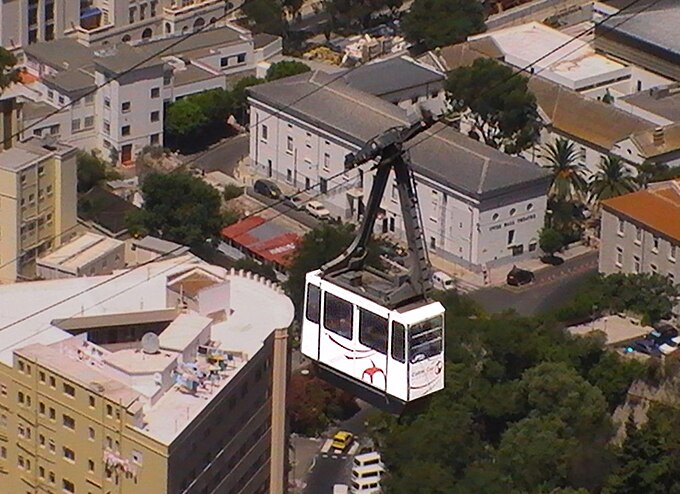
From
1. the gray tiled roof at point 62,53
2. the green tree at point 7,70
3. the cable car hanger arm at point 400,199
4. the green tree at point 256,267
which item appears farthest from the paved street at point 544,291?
the cable car hanger arm at point 400,199

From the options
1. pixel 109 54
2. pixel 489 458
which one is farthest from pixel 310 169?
pixel 489 458

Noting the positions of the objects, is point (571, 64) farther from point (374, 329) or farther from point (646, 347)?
point (374, 329)

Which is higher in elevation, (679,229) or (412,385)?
(412,385)

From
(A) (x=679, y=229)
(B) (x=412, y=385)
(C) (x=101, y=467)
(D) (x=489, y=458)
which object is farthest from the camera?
(A) (x=679, y=229)

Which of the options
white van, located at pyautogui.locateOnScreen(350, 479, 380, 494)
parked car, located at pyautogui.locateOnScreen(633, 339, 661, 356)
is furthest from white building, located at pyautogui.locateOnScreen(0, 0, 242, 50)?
white van, located at pyautogui.locateOnScreen(350, 479, 380, 494)

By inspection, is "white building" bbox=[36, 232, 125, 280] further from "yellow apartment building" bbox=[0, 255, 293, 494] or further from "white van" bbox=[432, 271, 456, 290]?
"white van" bbox=[432, 271, 456, 290]

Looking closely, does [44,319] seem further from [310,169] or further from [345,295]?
[310,169]

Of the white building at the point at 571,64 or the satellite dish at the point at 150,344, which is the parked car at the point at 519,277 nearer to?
the white building at the point at 571,64
